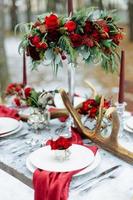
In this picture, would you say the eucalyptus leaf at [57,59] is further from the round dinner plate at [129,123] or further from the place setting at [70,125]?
the round dinner plate at [129,123]

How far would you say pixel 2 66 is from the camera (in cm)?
300

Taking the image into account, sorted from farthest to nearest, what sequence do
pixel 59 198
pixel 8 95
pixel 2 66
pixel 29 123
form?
1. pixel 2 66
2. pixel 8 95
3. pixel 29 123
4. pixel 59 198

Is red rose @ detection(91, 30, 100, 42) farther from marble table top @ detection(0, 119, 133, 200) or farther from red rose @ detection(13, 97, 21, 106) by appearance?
red rose @ detection(13, 97, 21, 106)

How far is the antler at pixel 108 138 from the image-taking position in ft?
3.73

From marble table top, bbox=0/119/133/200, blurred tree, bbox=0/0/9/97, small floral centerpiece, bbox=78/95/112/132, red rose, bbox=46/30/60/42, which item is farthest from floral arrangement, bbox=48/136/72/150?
blurred tree, bbox=0/0/9/97

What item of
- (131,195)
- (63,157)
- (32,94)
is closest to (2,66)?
(32,94)

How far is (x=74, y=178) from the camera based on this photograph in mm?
1017

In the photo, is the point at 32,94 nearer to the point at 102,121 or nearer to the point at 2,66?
the point at 102,121

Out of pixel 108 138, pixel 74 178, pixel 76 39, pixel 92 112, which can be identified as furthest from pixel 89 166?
pixel 76 39

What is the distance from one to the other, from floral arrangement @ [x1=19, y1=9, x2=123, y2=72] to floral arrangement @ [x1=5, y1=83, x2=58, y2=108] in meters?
0.25

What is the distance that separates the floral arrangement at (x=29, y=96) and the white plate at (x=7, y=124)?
0.34 feet

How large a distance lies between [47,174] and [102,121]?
35 centimetres

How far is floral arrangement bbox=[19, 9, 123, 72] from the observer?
1151 mm

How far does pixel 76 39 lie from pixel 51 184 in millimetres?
479
